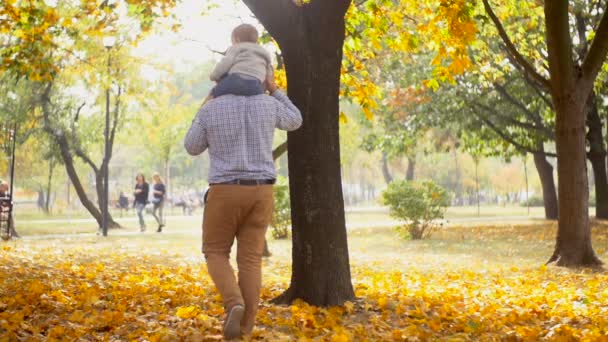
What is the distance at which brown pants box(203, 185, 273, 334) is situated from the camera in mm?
4875

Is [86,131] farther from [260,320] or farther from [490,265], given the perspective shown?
[260,320]

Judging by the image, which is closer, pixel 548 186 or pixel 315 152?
pixel 315 152

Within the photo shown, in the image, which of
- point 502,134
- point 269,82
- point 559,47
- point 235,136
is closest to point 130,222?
point 502,134

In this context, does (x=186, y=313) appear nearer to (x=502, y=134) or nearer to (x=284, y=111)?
(x=284, y=111)

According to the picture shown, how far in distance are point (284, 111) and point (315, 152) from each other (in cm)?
127

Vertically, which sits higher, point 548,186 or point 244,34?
point 244,34

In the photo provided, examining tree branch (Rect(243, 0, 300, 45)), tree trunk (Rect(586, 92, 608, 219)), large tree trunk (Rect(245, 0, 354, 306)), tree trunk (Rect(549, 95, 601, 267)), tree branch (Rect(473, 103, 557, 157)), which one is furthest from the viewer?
tree branch (Rect(473, 103, 557, 157))

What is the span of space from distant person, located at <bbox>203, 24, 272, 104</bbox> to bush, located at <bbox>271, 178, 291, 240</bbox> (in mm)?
15343

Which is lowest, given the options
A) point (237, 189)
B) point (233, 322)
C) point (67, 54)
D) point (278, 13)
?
point (233, 322)

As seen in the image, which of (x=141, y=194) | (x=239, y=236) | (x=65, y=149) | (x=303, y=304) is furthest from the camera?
(x=65, y=149)

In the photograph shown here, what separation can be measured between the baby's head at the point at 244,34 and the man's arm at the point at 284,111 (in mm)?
287

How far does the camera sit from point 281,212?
2091 centimetres

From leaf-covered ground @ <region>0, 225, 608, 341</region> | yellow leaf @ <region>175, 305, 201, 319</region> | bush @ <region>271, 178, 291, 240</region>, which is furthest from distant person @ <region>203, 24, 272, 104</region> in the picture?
bush @ <region>271, 178, 291, 240</region>

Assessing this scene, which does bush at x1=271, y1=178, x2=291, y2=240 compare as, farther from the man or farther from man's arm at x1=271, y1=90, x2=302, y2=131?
the man
